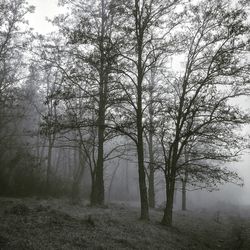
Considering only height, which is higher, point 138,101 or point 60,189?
point 138,101

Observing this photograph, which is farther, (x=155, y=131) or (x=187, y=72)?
(x=187, y=72)

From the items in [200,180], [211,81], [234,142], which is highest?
[211,81]

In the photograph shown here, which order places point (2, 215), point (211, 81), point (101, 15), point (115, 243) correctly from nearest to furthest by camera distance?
point (115, 243), point (2, 215), point (211, 81), point (101, 15)

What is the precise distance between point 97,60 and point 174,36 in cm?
409

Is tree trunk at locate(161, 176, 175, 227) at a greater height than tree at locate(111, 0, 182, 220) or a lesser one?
lesser

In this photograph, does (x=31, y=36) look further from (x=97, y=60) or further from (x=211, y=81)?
(x=211, y=81)

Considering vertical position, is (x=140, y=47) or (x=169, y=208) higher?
(x=140, y=47)

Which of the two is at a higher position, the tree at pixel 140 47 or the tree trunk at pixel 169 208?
the tree at pixel 140 47

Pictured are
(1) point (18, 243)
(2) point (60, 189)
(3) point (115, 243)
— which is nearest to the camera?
(1) point (18, 243)

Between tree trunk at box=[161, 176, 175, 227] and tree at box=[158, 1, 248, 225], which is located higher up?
tree at box=[158, 1, 248, 225]

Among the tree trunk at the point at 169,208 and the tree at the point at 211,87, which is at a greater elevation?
the tree at the point at 211,87

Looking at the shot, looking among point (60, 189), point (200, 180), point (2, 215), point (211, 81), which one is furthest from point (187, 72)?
point (60, 189)

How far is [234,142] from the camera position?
46.8 ft

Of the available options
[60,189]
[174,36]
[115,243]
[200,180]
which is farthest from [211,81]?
[60,189]
